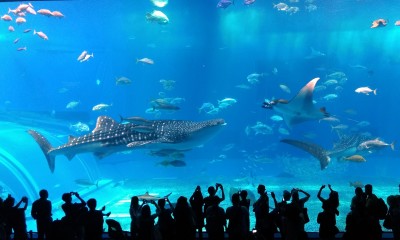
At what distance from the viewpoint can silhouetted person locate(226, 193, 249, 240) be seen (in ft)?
12.7

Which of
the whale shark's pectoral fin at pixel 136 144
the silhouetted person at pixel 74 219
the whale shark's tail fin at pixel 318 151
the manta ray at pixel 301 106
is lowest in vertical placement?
the silhouetted person at pixel 74 219

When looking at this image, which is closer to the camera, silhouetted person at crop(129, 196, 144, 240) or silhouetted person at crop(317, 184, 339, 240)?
silhouetted person at crop(317, 184, 339, 240)

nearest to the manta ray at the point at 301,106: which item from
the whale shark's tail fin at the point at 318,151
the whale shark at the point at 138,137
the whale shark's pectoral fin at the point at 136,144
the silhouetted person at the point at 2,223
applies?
the whale shark's tail fin at the point at 318,151

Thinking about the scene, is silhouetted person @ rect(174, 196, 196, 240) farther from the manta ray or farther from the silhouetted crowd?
the manta ray

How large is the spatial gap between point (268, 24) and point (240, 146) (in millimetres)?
10758

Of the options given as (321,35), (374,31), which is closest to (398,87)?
(374,31)

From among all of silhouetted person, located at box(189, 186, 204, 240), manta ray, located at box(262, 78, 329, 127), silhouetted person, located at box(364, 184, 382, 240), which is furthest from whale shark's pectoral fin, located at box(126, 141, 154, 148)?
silhouetted person, located at box(364, 184, 382, 240)

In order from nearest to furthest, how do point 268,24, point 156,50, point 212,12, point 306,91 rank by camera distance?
point 306,91 → point 212,12 → point 268,24 → point 156,50

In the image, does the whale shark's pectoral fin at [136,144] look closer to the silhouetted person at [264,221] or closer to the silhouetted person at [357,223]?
the silhouetted person at [264,221]

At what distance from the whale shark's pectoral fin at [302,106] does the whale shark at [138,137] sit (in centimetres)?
174

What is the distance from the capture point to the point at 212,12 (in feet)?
85.0

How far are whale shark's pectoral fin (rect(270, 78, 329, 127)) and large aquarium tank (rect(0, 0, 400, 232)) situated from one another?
0.03 m

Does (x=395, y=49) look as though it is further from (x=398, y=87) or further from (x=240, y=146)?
(x=240, y=146)

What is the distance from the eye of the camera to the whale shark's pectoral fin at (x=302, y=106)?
7.77m
